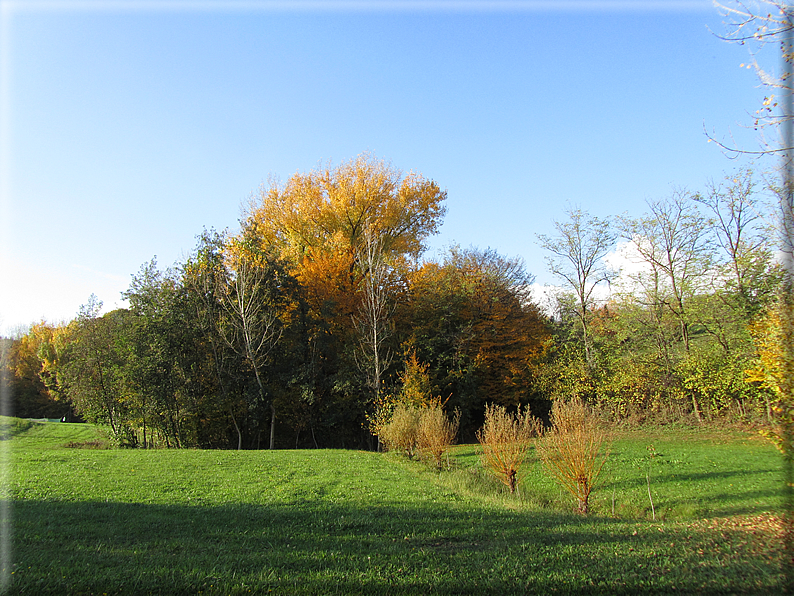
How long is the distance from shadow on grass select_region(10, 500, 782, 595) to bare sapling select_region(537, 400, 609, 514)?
1.35 meters

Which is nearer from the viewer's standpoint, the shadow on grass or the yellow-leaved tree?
the shadow on grass

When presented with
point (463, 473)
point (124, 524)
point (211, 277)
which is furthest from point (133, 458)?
point (211, 277)

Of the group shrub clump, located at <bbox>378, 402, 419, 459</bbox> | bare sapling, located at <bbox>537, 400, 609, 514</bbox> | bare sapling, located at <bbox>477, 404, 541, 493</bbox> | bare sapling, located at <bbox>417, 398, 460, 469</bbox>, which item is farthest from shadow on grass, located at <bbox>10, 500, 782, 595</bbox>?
shrub clump, located at <bbox>378, 402, 419, 459</bbox>

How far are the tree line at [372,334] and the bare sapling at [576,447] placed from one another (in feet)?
30.8

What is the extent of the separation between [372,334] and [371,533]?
54.5 ft

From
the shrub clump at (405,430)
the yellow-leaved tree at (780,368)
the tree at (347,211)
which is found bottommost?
the shrub clump at (405,430)

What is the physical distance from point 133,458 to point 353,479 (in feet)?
22.9

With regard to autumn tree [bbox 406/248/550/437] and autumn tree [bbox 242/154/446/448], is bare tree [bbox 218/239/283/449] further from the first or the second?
autumn tree [bbox 406/248/550/437]

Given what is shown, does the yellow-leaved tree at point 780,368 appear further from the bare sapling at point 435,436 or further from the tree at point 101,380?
the tree at point 101,380

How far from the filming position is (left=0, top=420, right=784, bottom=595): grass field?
4.24 metres

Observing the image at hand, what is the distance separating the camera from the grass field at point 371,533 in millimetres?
4242

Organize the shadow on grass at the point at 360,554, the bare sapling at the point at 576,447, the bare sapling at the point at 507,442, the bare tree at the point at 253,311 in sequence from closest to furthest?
the shadow on grass at the point at 360,554 → the bare sapling at the point at 576,447 → the bare sapling at the point at 507,442 → the bare tree at the point at 253,311

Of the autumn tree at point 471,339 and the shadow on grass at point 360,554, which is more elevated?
the autumn tree at point 471,339

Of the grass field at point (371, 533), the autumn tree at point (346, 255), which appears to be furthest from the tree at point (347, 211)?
the grass field at point (371, 533)
